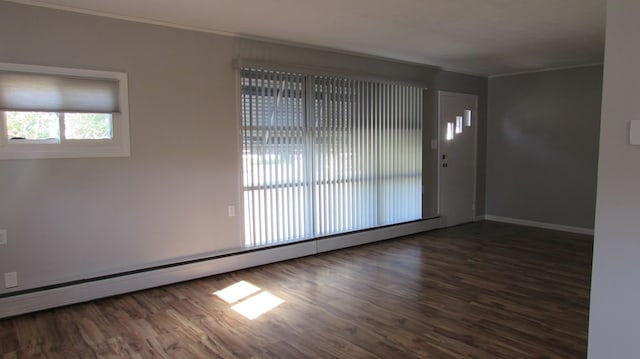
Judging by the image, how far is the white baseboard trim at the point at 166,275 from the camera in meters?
3.36

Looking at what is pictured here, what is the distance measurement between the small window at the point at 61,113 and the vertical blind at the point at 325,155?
1.26 metres

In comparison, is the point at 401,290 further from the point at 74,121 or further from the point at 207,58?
the point at 74,121

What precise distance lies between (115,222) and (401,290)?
2.68 m

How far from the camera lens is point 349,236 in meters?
5.42

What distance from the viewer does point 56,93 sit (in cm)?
343

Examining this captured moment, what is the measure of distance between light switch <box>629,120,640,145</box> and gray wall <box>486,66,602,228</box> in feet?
15.6

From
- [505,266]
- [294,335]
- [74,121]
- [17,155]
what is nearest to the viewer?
[294,335]

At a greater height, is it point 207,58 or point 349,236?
point 207,58

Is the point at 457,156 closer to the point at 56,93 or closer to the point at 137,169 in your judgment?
the point at 137,169

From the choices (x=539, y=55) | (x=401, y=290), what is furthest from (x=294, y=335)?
(x=539, y=55)

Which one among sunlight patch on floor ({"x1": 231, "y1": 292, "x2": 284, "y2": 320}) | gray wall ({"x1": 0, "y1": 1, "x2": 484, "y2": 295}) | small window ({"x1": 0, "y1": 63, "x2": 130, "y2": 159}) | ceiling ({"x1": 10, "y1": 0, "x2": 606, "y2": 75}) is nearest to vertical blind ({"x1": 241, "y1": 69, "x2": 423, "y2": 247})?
gray wall ({"x1": 0, "y1": 1, "x2": 484, "y2": 295})

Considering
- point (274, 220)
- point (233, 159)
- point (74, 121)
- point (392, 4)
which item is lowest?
point (274, 220)

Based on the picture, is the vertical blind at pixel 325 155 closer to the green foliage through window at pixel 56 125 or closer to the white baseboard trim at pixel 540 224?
the green foliage through window at pixel 56 125

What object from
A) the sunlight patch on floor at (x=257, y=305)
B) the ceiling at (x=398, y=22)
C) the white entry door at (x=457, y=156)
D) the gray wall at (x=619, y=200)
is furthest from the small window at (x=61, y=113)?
the white entry door at (x=457, y=156)
